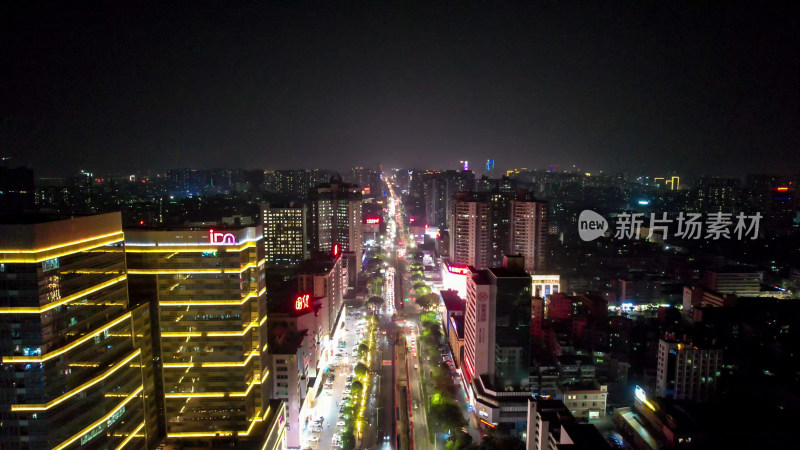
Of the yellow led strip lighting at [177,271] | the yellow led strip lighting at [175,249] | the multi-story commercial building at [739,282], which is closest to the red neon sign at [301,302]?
the yellow led strip lighting at [177,271]

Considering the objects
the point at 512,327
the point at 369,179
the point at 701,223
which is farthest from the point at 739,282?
the point at 369,179

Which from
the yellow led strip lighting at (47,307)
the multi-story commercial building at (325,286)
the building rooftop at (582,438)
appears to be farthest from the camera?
the multi-story commercial building at (325,286)

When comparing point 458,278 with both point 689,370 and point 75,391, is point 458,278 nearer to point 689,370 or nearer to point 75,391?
point 689,370

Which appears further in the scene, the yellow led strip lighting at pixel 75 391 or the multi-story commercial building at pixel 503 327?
the multi-story commercial building at pixel 503 327

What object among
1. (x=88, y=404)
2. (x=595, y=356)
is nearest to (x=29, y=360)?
(x=88, y=404)

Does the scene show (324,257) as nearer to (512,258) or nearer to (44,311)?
(512,258)

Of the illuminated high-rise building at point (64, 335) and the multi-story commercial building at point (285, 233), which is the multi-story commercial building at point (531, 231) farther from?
the illuminated high-rise building at point (64, 335)

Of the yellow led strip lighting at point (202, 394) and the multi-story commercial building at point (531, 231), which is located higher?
the multi-story commercial building at point (531, 231)

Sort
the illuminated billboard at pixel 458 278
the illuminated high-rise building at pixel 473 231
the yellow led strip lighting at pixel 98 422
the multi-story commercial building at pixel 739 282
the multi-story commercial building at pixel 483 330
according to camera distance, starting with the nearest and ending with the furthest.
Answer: the yellow led strip lighting at pixel 98 422 → the multi-story commercial building at pixel 483 330 → the multi-story commercial building at pixel 739 282 → the illuminated billboard at pixel 458 278 → the illuminated high-rise building at pixel 473 231
